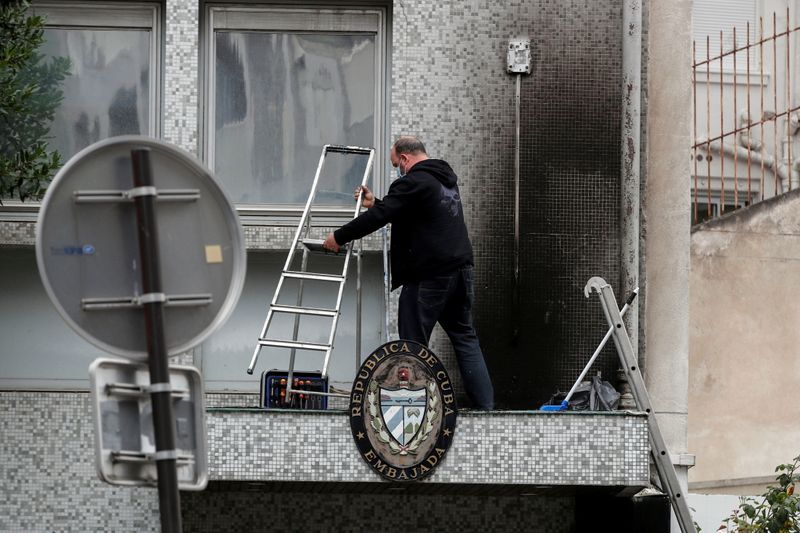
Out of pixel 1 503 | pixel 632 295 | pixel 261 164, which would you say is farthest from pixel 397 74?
pixel 1 503

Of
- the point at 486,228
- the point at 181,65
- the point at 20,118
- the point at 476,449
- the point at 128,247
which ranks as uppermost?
the point at 181,65

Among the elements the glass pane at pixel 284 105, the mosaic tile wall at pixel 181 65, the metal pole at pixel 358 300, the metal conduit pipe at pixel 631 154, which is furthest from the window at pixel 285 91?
the metal conduit pipe at pixel 631 154

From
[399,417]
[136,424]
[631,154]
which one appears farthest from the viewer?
[631,154]

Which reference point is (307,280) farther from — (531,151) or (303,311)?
(531,151)

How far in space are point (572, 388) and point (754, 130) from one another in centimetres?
599

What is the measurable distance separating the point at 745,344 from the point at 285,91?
4574mm

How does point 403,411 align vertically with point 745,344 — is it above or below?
below

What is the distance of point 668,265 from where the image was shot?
11.9 m

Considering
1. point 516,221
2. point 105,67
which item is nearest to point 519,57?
point 516,221

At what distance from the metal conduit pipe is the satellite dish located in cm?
595

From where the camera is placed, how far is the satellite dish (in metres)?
5.68

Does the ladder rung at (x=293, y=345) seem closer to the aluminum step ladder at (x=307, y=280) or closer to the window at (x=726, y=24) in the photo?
the aluminum step ladder at (x=307, y=280)

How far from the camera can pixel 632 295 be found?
11.0m

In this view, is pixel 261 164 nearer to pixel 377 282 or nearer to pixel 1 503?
pixel 377 282
